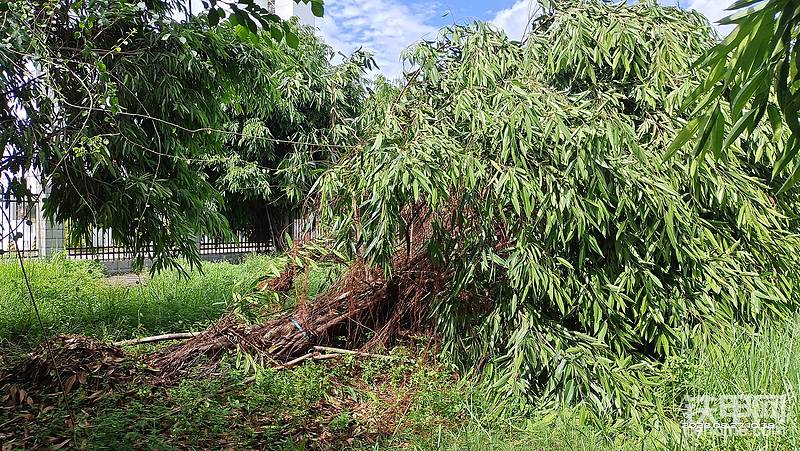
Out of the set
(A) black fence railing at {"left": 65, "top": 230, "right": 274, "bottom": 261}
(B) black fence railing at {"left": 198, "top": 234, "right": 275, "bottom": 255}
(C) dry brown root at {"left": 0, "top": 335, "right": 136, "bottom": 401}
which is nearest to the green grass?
(C) dry brown root at {"left": 0, "top": 335, "right": 136, "bottom": 401}

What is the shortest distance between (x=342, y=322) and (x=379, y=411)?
3.31 ft

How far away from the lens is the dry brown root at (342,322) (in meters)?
4.09

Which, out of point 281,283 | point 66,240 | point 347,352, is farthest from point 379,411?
point 66,240

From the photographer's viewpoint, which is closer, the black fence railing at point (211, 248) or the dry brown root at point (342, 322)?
the dry brown root at point (342, 322)

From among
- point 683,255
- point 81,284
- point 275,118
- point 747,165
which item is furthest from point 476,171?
point 275,118

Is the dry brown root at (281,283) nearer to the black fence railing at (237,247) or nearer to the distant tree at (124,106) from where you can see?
the distant tree at (124,106)

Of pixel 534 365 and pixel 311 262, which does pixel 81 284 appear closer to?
pixel 311 262

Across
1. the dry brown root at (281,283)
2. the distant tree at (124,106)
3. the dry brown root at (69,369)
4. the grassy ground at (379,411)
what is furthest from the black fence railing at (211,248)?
the grassy ground at (379,411)

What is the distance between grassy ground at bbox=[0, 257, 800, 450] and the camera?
282 cm

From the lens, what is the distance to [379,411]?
3.41 metres

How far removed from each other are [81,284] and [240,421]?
4422mm

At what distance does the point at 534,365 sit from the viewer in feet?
10.5

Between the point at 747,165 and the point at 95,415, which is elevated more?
the point at 747,165

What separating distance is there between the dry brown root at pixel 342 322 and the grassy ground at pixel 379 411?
0.19m
